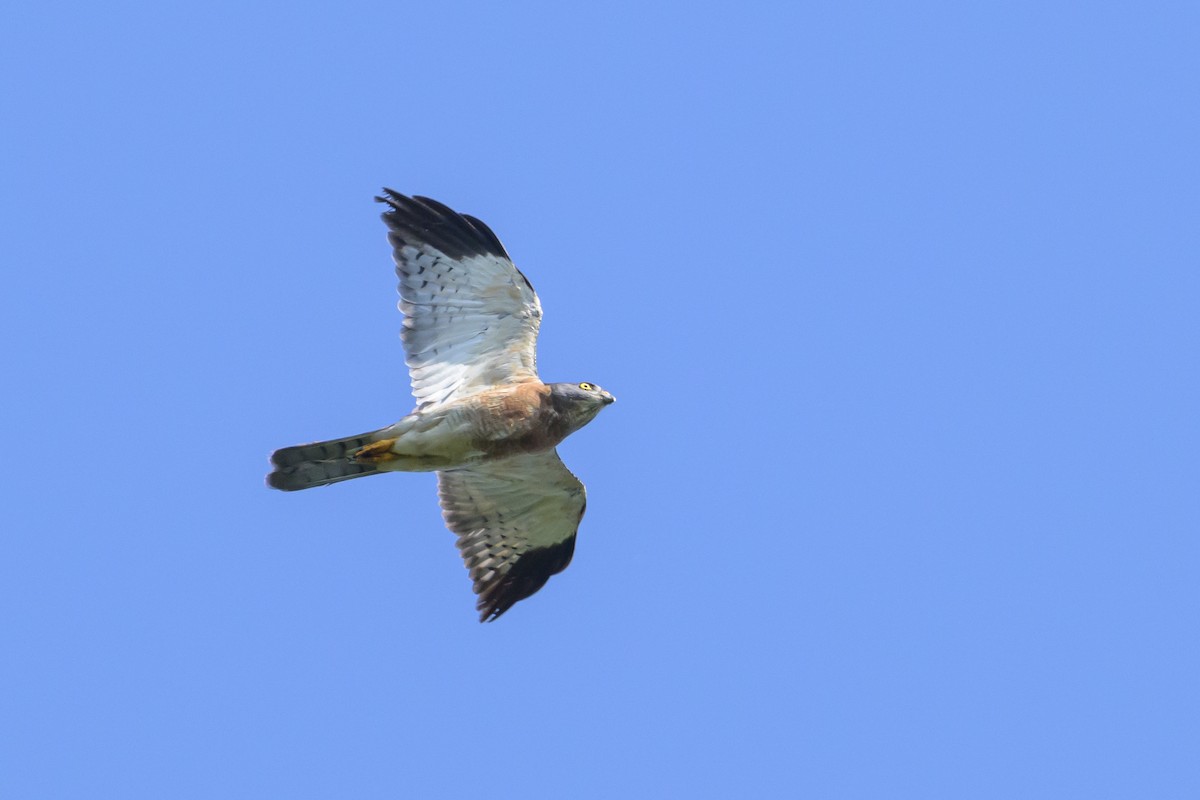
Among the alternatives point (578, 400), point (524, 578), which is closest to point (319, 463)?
point (578, 400)

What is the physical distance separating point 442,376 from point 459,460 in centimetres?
76

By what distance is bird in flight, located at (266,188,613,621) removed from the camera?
1327cm

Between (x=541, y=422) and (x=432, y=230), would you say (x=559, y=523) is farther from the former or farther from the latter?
(x=432, y=230)

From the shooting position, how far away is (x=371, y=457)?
43.5 feet

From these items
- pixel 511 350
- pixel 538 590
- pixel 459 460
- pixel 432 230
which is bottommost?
pixel 538 590

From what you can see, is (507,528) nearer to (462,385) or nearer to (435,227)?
(462,385)

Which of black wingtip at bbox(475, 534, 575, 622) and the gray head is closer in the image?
the gray head

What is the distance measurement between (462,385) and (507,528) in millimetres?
1749

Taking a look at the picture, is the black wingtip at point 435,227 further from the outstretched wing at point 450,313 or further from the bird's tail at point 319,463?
the bird's tail at point 319,463

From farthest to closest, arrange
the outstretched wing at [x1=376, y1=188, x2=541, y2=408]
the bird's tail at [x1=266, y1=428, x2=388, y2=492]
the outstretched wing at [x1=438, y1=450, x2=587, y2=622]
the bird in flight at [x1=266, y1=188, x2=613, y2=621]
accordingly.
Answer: the outstretched wing at [x1=438, y1=450, x2=587, y2=622] → the outstretched wing at [x1=376, y1=188, x2=541, y2=408] → the bird in flight at [x1=266, y1=188, x2=613, y2=621] → the bird's tail at [x1=266, y1=428, x2=388, y2=492]

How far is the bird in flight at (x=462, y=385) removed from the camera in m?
13.3

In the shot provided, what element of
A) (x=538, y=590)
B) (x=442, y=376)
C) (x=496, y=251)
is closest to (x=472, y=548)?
(x=538, y=590)

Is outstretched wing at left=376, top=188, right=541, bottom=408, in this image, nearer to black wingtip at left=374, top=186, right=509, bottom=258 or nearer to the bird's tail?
black wingtip at left=374, top=186, right=509, bottom=258

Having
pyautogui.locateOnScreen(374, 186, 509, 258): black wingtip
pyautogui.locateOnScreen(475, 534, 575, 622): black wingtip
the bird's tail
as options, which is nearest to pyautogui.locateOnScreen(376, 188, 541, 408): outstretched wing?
pyautogui.locateOnScreen(374, 186, 509, 258): black wingtip
